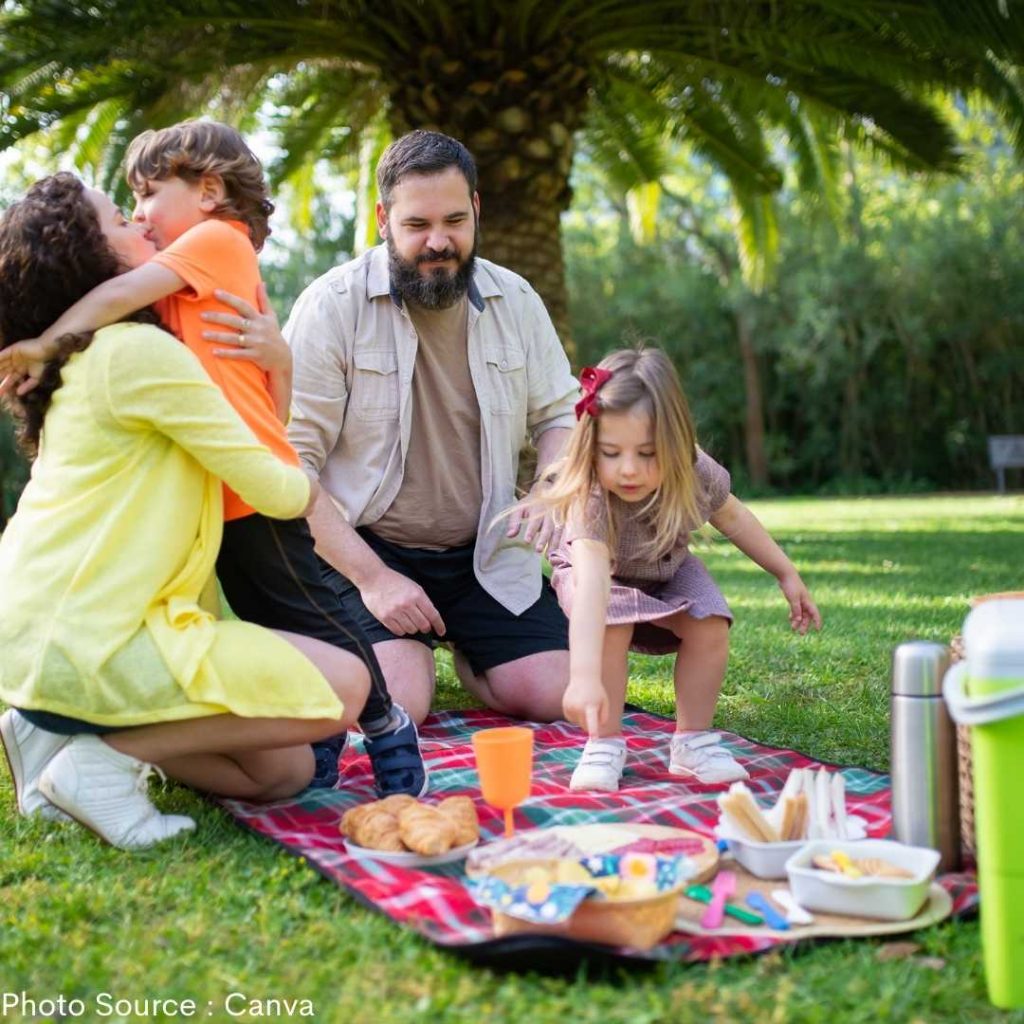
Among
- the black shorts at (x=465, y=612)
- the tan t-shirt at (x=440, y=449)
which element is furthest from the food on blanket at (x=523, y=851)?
the tan t-shirt at (x=440, y=449)

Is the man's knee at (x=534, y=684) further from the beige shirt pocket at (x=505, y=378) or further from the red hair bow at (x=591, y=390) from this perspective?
the red hair bow at (x=591, y=390)

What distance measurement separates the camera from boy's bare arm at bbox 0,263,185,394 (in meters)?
2.64

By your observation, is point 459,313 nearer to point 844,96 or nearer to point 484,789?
point 484,789

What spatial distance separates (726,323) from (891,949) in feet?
72.6

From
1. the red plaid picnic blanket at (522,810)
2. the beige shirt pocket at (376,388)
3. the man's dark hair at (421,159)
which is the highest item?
the man's dark hair at (421,159)

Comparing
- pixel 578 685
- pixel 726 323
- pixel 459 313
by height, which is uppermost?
pixel 726 323

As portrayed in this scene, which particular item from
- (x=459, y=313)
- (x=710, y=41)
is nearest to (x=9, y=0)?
(x=710, y=41)

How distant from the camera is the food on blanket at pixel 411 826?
96.7 inches

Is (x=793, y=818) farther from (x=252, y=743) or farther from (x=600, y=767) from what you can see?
(x=252, y=743)

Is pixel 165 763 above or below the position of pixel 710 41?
below

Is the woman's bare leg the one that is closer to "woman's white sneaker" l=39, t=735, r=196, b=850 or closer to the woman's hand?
"woman's white sneaker" l=39, t=735, r=196, b=850

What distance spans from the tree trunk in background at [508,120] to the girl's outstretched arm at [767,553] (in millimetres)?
4736

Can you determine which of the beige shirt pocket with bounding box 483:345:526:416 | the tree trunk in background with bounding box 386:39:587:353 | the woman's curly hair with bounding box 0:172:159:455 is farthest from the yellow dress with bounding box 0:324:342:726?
the tree trunk in background with bounding box 386:39:587:353

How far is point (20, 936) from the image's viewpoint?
2.18m
